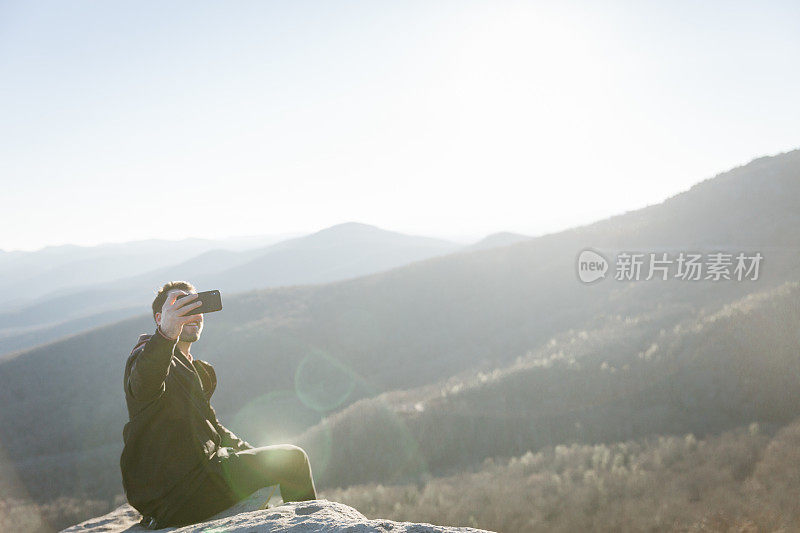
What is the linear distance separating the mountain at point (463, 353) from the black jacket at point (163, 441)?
24.5ft

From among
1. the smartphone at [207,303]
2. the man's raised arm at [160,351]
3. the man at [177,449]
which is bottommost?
the man at [177,449]

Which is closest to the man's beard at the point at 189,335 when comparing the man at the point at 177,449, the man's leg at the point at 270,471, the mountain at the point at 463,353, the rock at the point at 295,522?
the man at the point at 177,449

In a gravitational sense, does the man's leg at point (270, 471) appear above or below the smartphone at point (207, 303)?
below

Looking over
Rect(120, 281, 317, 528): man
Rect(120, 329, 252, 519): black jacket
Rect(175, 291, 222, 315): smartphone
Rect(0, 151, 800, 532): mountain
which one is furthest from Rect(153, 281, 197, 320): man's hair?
Rect(0, 151, 800, 532): mountain

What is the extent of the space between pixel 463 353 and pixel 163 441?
2465 centimetres

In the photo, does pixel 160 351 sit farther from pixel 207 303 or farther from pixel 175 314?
pixel 207 303

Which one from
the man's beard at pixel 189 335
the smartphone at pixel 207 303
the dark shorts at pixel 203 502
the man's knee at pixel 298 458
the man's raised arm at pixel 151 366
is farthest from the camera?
the man's knee at pixel 298 458

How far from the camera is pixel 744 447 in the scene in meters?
6.71

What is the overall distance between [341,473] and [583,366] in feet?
27.8

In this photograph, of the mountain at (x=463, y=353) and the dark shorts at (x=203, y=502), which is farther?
the mountain at (x=463, y=353)

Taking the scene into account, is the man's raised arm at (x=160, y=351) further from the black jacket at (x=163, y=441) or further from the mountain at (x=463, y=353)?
the mountain at (x=463, y=353)

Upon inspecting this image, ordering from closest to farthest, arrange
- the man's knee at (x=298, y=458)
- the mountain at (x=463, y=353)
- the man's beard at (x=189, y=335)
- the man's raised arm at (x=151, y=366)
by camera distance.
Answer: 1. the man's raised arm at (x=151, y=366)
2. the man's beard at (x=189, y=335)
3. the man's knee at (x=298, y=458)
4. the mountain at (x=463, y=353)

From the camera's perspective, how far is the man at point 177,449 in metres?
2.81

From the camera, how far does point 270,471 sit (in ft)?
12.0
